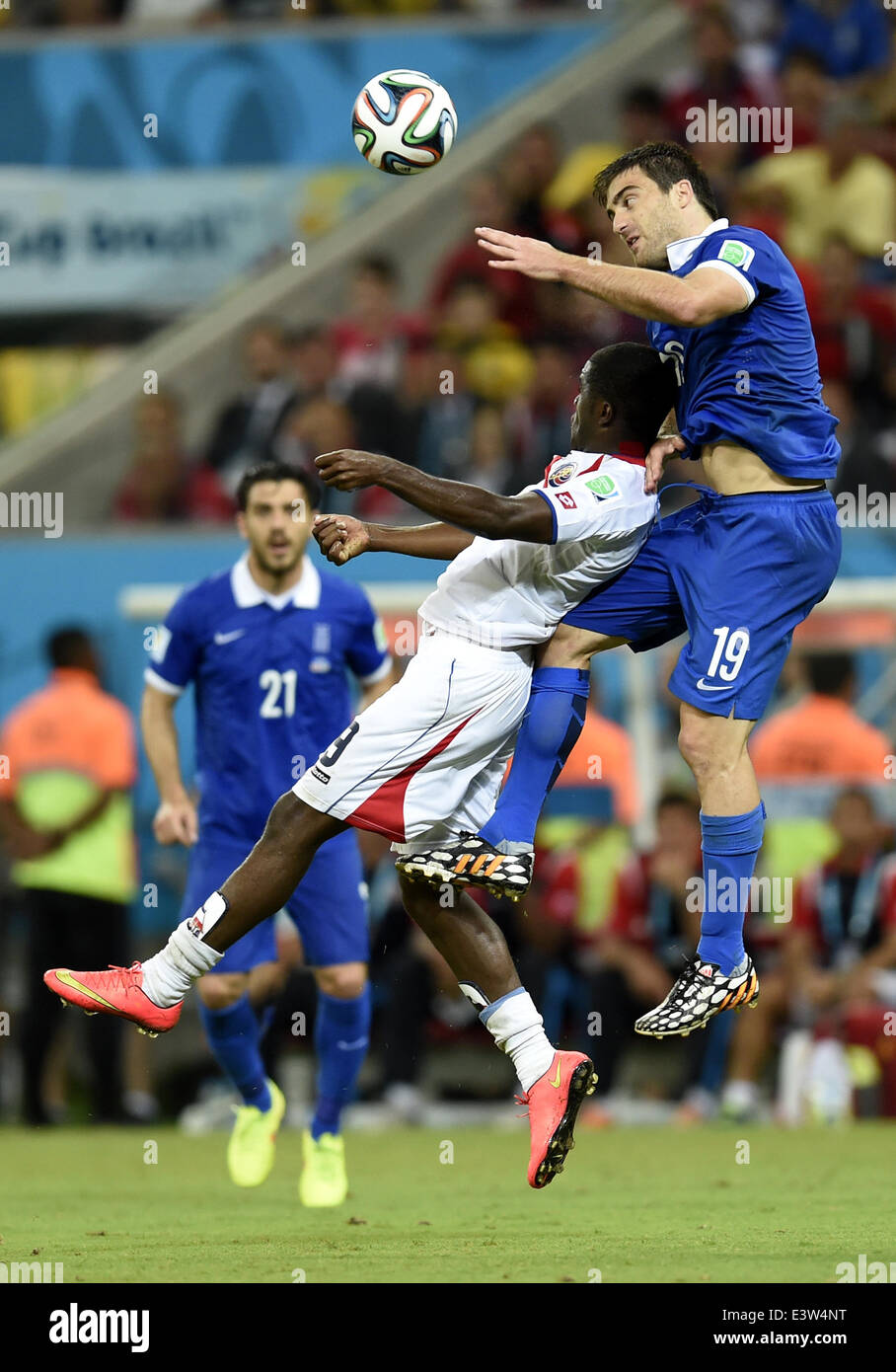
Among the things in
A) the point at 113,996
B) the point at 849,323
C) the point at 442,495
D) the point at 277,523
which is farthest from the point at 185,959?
the point at 849,323

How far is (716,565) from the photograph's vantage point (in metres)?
6.16

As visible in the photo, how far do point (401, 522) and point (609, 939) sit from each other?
292cm

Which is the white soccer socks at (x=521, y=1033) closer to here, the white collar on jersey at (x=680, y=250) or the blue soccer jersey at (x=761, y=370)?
the blue soccer jersey at (x=761, y=370)

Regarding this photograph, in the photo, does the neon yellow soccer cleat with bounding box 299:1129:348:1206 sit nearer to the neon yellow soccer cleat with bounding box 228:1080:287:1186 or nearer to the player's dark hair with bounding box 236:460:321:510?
A: the neon yellow soccer cleat with bounding box 228:1080:287:1186

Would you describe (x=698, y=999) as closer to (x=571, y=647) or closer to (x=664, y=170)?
(x=571, y=647)

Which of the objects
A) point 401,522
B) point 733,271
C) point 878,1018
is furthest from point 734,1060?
point 733,271

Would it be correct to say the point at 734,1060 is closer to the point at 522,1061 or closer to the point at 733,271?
the point at 522,1061

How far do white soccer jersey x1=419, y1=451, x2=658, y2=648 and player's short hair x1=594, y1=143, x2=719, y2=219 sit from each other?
826mm

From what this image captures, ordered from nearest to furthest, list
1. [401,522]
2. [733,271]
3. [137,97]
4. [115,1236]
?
1. [733,271]
2. [115,1236]
3. [401,522]
4. [137,97]

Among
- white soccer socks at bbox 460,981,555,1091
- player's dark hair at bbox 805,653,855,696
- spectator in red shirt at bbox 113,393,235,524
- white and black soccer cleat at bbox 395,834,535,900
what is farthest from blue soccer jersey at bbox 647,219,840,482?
spectator in red shirt at bbox 113,393,235,524

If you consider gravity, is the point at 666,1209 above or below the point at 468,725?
below

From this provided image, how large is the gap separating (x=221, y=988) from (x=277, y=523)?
72.4 inches

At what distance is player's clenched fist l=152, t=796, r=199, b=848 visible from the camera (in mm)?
7883

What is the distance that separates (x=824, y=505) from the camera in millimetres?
6254
